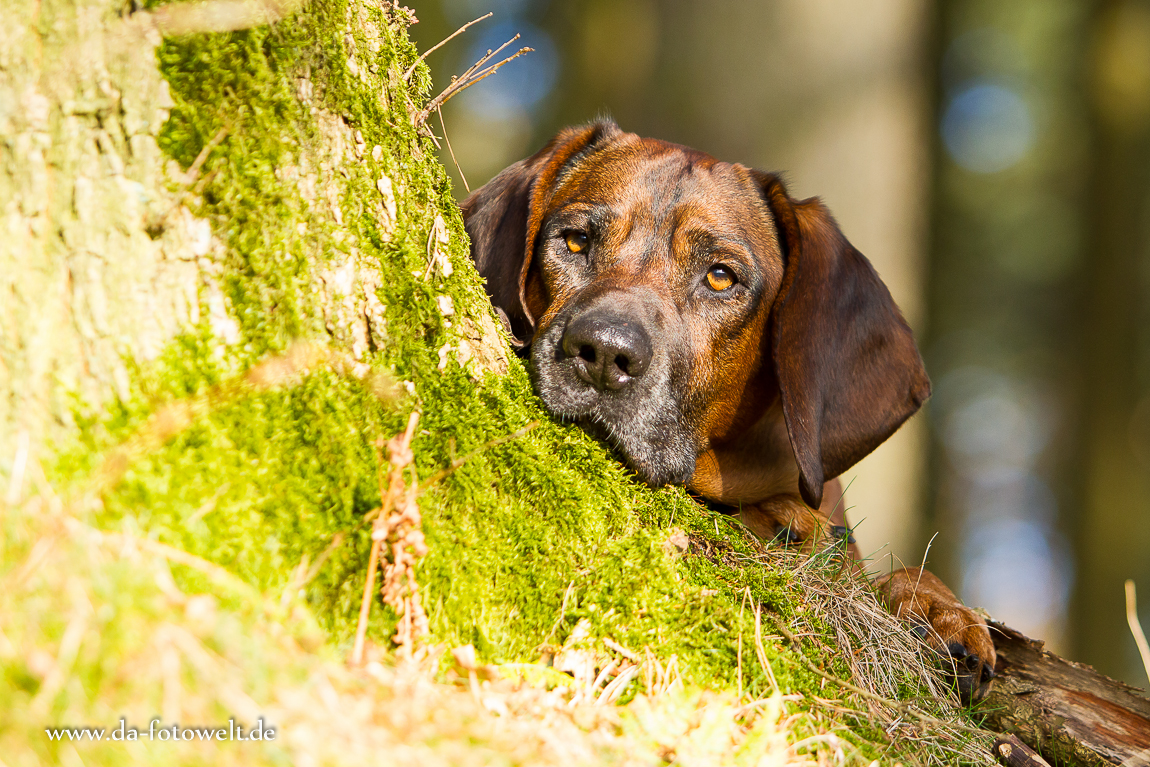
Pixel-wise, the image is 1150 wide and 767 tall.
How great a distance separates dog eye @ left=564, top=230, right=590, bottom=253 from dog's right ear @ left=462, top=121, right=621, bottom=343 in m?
0.17

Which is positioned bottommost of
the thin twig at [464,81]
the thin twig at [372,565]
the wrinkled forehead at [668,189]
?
the thin twig at [372,565]

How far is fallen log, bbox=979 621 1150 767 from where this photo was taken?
2.56 meters

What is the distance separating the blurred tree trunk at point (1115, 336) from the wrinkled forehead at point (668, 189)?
9.05 m

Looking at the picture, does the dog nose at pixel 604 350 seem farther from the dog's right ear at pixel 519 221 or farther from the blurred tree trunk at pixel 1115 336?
the blurred tree trunk at pixel 1115 336

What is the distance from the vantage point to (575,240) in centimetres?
371

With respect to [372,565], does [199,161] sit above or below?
above

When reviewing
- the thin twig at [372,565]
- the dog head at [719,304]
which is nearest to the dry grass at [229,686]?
the thin twig at [372,565]

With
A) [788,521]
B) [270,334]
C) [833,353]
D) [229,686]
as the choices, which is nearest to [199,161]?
[270,334]

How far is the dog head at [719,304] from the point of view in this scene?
331cm

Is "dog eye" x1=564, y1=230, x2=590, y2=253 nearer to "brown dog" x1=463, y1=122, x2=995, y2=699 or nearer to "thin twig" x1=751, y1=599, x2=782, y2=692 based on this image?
"brown dog" x1=463, y1=122, x2=995, y2=699

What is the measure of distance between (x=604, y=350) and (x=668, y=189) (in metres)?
1.19

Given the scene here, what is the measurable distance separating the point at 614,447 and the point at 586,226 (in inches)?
48.7

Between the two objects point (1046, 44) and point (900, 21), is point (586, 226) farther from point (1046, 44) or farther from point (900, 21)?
point (1046, 44)

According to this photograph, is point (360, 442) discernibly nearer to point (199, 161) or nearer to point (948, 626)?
point (199, 161)
